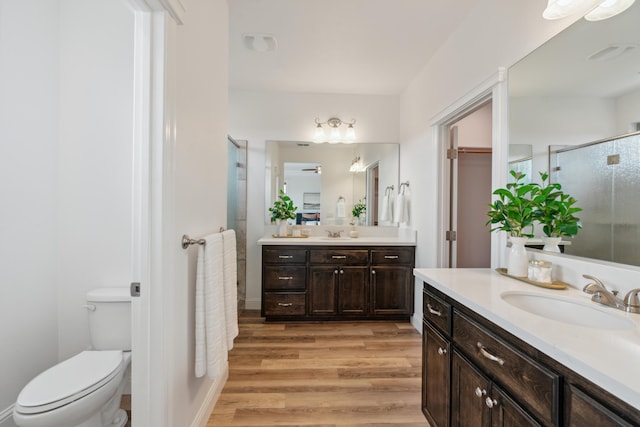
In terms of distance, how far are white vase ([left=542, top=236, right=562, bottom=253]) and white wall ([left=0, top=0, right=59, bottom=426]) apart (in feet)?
9.20

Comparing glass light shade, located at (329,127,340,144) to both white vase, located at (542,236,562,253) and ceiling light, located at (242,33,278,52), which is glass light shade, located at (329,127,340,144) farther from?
white vase, located at (542,236,562,253)

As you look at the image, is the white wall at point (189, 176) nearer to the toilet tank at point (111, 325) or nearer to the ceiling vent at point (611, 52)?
the toilet tank at point (111, 325)

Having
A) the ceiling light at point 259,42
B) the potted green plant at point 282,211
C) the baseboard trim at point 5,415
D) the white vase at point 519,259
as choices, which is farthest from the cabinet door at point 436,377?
the ceiling light at point 259,42

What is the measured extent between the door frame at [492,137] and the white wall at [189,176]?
1.72m

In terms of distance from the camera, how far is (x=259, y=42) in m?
2.38

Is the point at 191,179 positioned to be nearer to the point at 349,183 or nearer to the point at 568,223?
the point at 568,223

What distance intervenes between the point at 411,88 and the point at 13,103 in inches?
129

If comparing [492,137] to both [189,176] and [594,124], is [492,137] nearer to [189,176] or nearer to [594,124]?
[594,124]

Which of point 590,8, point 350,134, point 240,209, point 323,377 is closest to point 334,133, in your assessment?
point 350,134

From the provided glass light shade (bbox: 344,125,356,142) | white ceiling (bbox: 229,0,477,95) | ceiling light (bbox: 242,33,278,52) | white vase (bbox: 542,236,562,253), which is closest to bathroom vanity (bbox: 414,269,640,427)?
white vase (bbox: 542,236,562,253)

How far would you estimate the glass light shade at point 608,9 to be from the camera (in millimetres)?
1051

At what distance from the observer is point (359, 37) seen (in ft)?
7.62

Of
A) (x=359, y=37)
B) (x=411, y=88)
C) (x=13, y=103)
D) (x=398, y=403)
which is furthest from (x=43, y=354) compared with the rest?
(x=411, y=88)

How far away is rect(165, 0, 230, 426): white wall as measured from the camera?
47.0 inches
